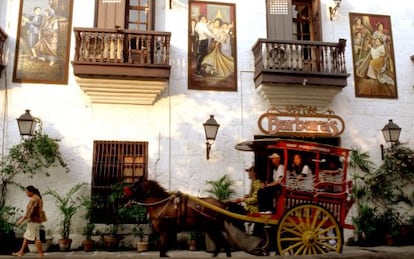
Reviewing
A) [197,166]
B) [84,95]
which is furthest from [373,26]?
[84,95]

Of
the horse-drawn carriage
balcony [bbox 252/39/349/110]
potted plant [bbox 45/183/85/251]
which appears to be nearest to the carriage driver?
the horse-drawn carriage

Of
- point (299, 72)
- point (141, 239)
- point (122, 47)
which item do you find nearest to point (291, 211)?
point (141, 239)

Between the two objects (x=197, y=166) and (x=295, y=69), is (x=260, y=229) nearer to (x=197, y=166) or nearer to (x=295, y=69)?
(x=197, y=166)

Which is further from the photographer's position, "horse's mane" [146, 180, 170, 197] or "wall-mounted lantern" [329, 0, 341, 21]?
"wall-mounted lantern" [329, 0, 341, 21]

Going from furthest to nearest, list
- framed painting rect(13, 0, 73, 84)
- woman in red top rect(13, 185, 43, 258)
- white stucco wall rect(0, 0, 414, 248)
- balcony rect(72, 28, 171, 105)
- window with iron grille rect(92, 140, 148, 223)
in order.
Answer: framed painting rect(13, 0, 73, 84) → white stucco wall rect(0, 0, 414, 248) → window with iron grille rect(92, 140, 148, 223) → balcony rect(72, 28, 171, 105) → woman in red top rect(13, 185, 43, 258)

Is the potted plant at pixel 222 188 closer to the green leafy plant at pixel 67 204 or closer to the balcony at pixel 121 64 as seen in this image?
the balcony at pixel 121 64

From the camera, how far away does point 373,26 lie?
12.5m

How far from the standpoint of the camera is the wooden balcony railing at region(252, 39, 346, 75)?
1120 cm

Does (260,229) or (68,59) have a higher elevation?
(68,59)

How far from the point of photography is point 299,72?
1107 centimetres

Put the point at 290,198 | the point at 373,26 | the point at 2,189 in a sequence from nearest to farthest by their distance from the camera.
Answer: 1. the point at 290,198
2. the point at 2,189
3. the point at 373,26

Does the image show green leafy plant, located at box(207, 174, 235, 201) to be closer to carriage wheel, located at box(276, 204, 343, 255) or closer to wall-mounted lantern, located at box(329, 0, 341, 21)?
carriage wheel, located at box(276, 204, 343, 255)

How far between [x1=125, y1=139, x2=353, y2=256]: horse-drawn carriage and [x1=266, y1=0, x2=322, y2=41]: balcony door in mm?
5192

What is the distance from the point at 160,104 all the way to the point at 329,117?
4648 mm
